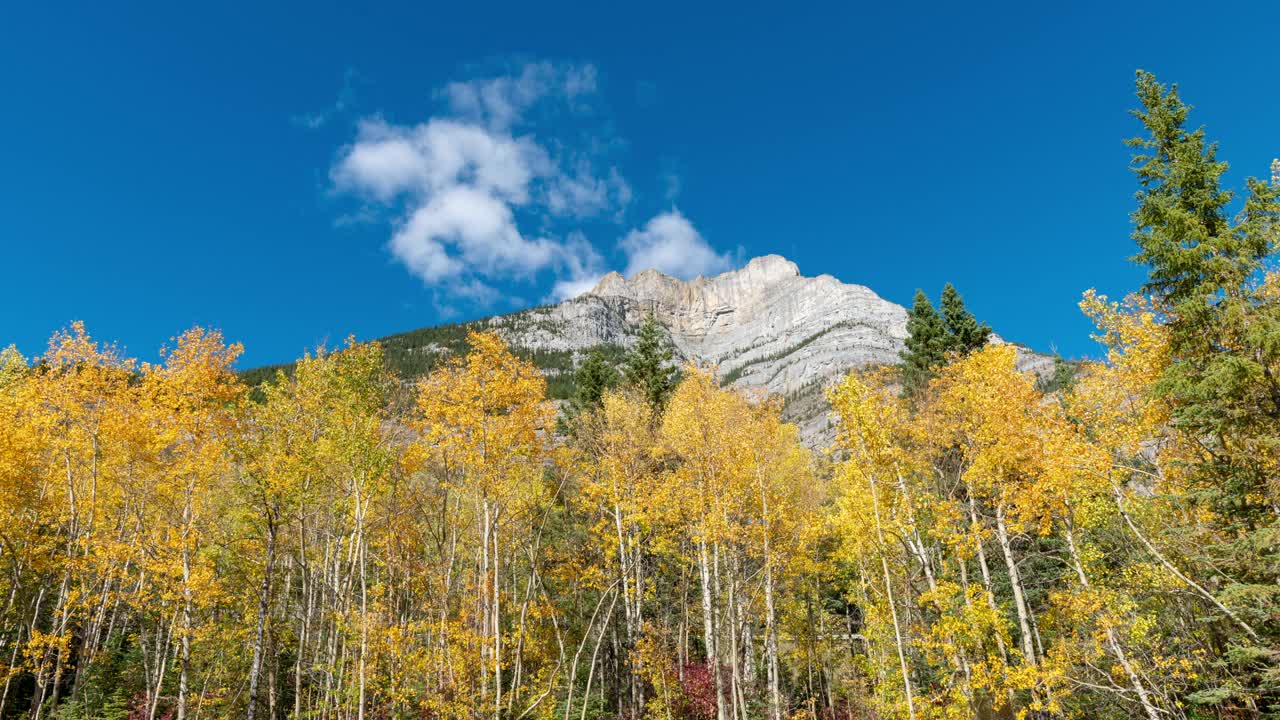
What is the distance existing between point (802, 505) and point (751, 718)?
7.48 meters

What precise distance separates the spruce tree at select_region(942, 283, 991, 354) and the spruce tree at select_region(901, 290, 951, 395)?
419 mm

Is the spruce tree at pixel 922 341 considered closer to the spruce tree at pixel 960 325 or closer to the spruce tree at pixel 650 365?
the spruce tree at pixel 960 325

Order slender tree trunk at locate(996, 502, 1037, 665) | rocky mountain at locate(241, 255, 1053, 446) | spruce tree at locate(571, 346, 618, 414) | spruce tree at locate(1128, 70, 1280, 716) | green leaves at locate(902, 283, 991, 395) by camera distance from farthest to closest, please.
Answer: rocky mountain at locate(241, 255, 1053, 446) < spruce tree at locate(571, 346, 618, 414) < green leaves at locate(902, 283, 991, 395) < slender tree trunk at locate(996, 502, 1037, 665) < spruce tree at locate(1128, 70, 1280, 716)

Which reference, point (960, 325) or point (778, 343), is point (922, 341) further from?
point (778, 343)

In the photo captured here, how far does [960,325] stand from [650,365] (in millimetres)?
13915

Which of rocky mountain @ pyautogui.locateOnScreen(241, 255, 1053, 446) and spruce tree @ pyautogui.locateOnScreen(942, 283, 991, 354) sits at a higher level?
rocky mountain @ pyautogui.locateOnScreen(241, 255, 1053, 446)

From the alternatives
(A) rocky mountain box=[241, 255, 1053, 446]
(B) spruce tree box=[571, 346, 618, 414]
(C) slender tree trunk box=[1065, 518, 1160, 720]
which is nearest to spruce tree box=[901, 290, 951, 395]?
(C) slender tree trunk box=[1065, 518, 1160, 720]

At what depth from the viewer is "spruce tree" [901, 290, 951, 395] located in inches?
986

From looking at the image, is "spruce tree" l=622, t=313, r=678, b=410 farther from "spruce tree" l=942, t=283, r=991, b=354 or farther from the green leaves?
"spruce tree" l=942, t=283, r=991, b=354

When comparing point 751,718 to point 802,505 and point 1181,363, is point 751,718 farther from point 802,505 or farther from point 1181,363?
point 1181,363

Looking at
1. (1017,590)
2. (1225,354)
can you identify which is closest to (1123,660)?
(1017,590)

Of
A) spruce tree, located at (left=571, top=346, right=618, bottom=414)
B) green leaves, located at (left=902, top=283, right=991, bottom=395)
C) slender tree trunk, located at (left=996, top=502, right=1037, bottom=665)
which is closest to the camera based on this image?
slender tree trunk, located at (left=996, top=502, right=1037, bottom=665)

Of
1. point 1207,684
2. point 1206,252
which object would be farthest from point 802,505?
point 1206,252

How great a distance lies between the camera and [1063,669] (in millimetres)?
11523
